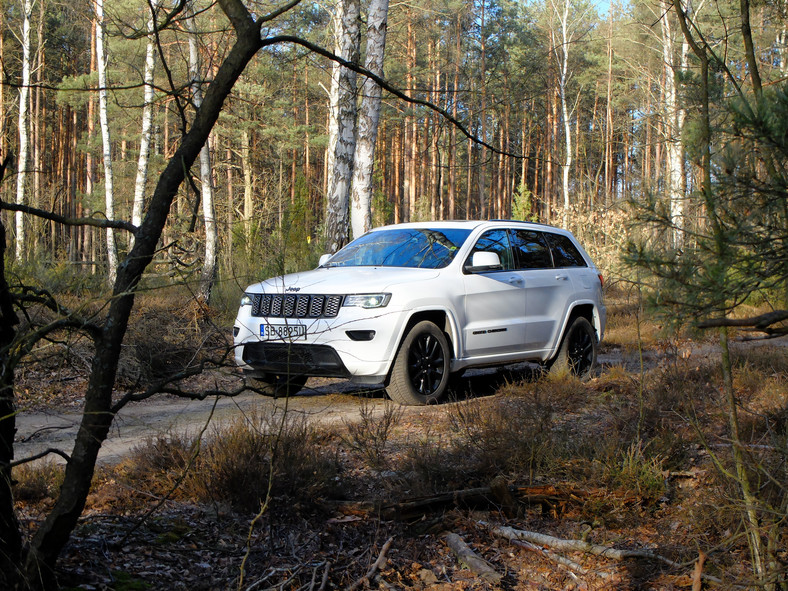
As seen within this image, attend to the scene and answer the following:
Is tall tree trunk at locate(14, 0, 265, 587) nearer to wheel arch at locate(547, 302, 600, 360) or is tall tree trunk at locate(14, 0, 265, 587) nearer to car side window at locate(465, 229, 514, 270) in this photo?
car side window at locate(465, 229, 514, 270)

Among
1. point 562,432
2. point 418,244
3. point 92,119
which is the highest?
point 92,119

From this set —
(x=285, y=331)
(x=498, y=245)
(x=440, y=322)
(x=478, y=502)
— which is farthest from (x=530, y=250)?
(x=478, y=502)

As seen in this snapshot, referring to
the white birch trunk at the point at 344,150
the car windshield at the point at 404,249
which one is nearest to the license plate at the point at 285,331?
the car windshield at the point at 404,249

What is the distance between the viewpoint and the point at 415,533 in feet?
13.8

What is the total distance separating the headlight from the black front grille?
10 cm

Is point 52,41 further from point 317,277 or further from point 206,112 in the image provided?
point 206,112

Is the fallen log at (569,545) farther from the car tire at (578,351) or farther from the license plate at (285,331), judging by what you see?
the car tire at (578,351)

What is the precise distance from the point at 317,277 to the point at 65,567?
15.2ft

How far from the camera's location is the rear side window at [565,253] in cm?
935

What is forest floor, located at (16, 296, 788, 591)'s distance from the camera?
139 inches

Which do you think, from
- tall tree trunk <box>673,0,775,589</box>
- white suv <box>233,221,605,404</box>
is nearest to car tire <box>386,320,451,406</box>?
white suv <box>233,221,605,404</box>

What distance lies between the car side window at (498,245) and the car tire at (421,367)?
1.35 m

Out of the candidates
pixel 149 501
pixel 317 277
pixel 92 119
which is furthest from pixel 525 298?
pixel 92 119

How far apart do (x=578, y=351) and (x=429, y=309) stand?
9.06 feet
